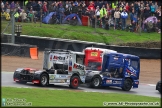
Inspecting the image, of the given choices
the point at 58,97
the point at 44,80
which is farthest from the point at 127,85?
the point at 58,97

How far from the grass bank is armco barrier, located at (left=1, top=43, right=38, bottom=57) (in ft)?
11.2

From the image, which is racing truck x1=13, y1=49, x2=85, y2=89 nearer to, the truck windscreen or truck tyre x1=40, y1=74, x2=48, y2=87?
truck tyre x1=40, y1=74, x2=48, y2=87

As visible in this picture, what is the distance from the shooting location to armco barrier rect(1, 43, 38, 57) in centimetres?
3127

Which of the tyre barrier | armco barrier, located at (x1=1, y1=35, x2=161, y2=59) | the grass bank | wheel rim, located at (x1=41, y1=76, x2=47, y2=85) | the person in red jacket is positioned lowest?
wheel rim, located at (x1=41, y1=76, x2=47, y2=85)

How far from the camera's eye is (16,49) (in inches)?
1235

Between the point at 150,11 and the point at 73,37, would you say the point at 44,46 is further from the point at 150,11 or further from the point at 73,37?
the point at 150,11

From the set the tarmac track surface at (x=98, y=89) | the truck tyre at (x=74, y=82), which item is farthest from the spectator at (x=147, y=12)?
the truck tyre at (x=74, y=82)

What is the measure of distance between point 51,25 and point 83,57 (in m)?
10.7

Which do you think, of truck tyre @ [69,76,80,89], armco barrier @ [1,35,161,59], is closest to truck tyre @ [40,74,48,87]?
truck tyre @ [69,76,80,89]

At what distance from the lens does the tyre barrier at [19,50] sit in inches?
1228

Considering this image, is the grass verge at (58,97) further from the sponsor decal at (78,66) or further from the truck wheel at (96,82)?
the truck wheel at (96,82)

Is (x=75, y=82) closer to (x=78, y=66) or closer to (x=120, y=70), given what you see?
(x=78, y=66)

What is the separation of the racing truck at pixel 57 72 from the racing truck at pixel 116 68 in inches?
54.7

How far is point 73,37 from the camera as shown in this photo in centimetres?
3666
